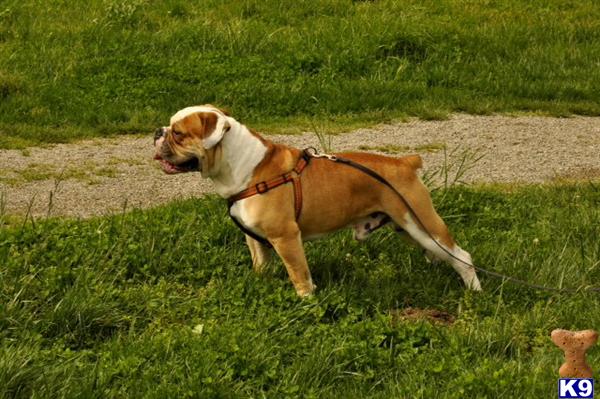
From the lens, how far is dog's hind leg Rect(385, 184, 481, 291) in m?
6.25

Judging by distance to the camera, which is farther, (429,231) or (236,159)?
(429,231)

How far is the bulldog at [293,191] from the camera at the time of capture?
5.91 metres

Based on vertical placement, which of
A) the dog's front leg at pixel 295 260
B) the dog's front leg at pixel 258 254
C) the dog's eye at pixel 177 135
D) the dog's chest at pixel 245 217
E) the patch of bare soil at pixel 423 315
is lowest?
the patch of bare soil at pixel 423 315

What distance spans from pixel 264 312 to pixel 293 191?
750 millimetres

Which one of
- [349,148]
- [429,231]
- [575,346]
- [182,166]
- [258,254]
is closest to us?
[575,346]

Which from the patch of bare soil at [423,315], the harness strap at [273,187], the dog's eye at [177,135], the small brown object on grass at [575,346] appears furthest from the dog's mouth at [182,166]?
the small brown object on grass at [575,346]

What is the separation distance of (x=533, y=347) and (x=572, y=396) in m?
1.33

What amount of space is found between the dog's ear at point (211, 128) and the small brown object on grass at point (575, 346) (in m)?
2.47

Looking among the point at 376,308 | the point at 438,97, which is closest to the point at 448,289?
the point at 376,308

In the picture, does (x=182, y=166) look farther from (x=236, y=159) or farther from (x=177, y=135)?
(x=236, y=159)

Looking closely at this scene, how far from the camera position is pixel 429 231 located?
6.31 m

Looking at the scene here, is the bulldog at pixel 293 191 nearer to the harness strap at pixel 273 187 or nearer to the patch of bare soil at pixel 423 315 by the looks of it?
the harness strap at pixel 273 187

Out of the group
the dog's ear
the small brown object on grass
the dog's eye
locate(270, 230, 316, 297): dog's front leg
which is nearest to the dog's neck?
the dog's ear

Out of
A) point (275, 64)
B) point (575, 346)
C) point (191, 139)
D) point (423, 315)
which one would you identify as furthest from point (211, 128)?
point (275, 64)
